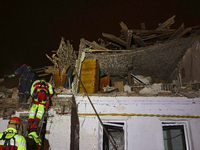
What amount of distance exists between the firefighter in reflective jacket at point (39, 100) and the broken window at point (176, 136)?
431 cm

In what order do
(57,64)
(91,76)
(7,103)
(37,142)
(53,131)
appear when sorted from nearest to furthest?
(37,142)
(53,131)
(7,103)
(57,64)
(91,76)

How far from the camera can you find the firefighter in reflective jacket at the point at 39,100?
4773 millimetres

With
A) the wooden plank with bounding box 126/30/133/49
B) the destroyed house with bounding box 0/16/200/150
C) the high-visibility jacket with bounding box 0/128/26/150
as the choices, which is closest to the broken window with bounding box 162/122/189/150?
the destroyed house with bounding box 0/16/200/150

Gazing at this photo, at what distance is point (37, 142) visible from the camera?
4.07 meters

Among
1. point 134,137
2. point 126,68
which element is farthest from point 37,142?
point 126,68

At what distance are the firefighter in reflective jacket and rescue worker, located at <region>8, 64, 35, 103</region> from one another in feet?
3.19

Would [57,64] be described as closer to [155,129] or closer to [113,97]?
[113,97]

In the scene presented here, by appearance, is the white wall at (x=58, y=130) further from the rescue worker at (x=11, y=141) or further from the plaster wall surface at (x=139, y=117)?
the rescue worker at (x=11, y=141)

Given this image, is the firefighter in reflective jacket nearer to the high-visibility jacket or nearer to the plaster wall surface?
the plaster wall surface

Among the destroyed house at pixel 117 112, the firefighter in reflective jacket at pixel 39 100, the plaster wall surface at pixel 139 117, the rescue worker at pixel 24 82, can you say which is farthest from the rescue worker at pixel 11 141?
the rescue worker at pixel 24 82

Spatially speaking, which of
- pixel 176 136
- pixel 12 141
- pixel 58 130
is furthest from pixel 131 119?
pixel 12 141

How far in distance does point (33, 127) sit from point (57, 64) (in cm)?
286

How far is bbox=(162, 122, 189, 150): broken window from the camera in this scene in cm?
532

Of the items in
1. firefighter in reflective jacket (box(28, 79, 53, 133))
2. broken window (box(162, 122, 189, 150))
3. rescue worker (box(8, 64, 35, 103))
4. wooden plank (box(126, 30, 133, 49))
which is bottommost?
broken window (box(162, 122, 189, 150))
